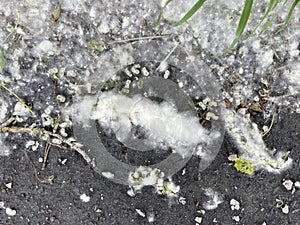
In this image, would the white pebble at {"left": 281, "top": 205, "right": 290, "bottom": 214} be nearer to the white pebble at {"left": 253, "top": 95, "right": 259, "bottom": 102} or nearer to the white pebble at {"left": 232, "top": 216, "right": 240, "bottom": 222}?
the white pebble at {"left": 232, "top": 216, "right": 240, "bottom": 222}

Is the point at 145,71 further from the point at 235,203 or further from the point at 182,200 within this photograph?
the point at 235,203

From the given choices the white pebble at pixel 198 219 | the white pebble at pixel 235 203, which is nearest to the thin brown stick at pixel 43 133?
the white pebble at pixel 198 219

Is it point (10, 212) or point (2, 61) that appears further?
point (10, 212)

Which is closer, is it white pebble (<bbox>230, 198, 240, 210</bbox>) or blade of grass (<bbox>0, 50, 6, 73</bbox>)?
blade of grass (<bbox>0, 50, 6, 73</bbox>)

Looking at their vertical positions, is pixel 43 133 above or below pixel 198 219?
above

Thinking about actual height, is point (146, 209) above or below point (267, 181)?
below

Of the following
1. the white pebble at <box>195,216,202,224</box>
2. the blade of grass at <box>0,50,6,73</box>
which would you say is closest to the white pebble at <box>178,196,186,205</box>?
the white pebble at <box>195,216,202,224</box>

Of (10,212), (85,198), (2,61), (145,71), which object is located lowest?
(10,212)

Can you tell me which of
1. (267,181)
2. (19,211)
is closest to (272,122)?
(267,181)

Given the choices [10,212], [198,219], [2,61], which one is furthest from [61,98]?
[198,219]

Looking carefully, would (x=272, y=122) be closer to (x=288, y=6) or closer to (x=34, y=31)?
(x=288, y=6)

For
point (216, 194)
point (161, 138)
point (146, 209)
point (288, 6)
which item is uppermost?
point (288, 6)
